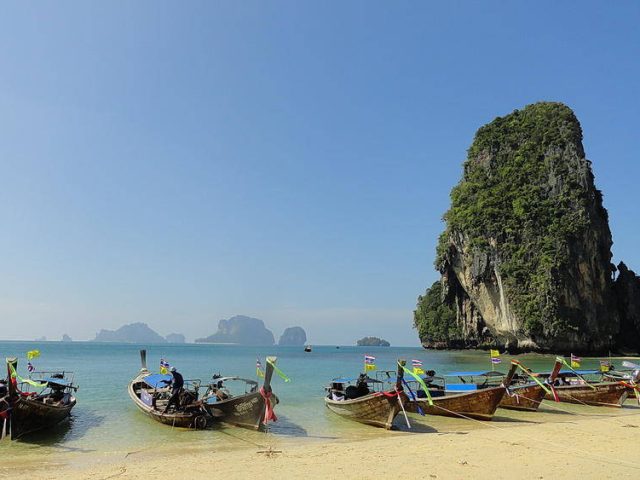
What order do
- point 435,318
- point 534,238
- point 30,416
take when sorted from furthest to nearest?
point 435,318
point 534,238
point 30,416

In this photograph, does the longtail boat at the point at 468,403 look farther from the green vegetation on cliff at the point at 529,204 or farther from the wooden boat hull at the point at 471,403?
the green vegetation on cliff at the point at 529,204

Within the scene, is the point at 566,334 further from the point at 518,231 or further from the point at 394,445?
the point at 394,445

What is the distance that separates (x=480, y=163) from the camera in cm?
6562

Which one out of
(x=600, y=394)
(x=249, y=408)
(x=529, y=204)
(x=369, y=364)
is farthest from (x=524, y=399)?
(x=529, y=204)

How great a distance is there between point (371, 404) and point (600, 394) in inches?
420

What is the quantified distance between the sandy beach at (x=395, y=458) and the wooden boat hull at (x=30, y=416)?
4.38 feet

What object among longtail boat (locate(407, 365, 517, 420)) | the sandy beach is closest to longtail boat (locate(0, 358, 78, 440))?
the sandy beach

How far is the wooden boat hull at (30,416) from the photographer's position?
12234 millimetres

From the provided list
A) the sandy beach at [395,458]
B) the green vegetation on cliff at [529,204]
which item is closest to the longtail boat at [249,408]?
the sandy beach at [395,458]

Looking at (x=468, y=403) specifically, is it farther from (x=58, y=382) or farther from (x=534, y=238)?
(x=534, y=238)

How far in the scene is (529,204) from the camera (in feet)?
184

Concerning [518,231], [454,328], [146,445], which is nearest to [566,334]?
[518,231]

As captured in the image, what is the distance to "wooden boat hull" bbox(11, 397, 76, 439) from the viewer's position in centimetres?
1223

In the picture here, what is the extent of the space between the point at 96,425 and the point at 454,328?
68766 mm
